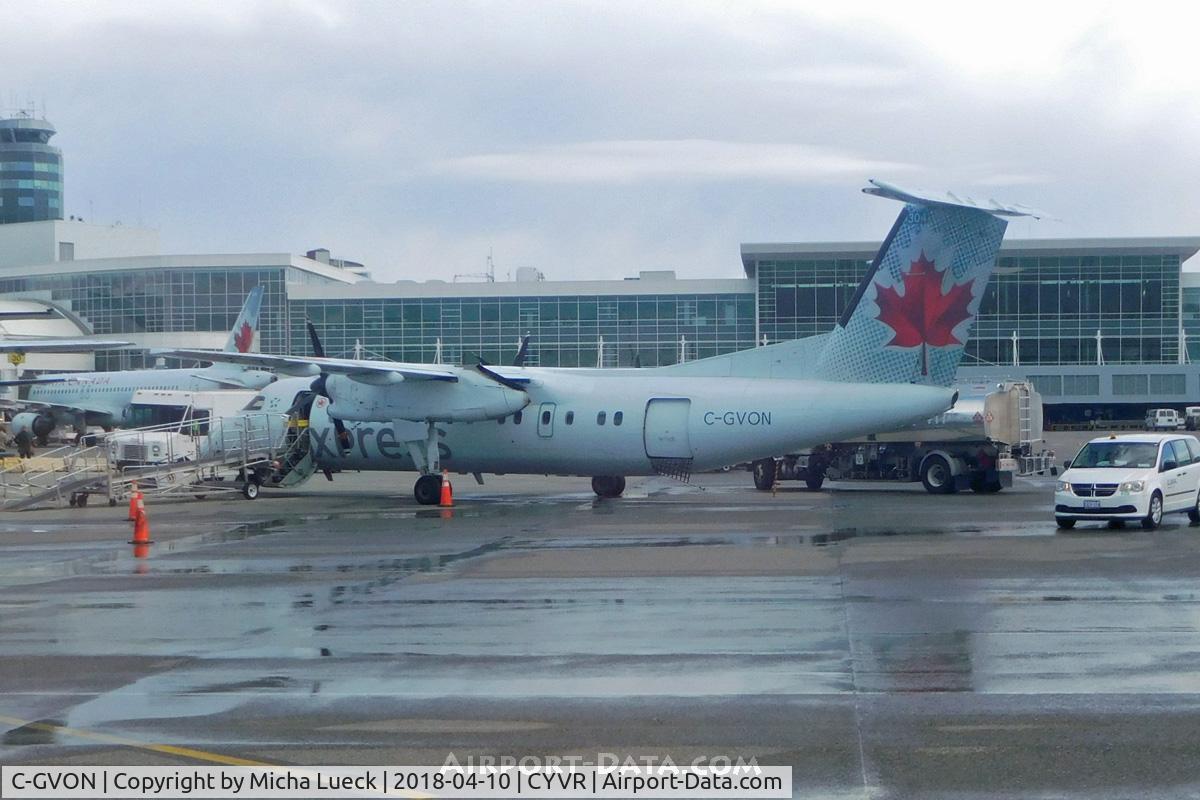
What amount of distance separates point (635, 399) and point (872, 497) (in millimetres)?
7227

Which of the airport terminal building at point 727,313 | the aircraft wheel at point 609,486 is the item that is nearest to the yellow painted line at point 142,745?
the aircraft wheel at point 609,486

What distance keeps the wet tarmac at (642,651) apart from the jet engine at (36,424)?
38197mm

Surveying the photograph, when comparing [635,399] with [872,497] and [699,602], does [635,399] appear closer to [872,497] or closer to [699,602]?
[872,497]

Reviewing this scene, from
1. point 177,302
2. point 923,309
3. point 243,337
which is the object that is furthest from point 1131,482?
point 177,302

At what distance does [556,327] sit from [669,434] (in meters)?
54.3

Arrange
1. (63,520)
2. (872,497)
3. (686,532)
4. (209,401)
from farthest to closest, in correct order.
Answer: (209,401), (872,497), (63,520), (686,532)

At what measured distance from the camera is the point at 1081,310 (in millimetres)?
82688

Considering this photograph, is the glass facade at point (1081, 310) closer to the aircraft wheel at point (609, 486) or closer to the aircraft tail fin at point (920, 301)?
the aircraft wheel at point (609, 486)

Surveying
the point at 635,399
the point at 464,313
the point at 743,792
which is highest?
the point at 464,313

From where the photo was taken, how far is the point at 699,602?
15195mm

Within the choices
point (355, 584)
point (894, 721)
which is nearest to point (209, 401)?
point (355, 584)

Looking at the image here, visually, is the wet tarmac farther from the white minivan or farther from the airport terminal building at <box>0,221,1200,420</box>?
the airport terminal building at <box>0,221,1200,420</box>

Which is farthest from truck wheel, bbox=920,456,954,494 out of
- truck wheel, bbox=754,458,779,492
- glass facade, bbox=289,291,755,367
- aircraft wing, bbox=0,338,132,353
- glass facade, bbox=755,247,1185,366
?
glass facade, bbox=755,247,1185,366

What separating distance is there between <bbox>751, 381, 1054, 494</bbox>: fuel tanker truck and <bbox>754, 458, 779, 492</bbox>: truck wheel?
0.03m
